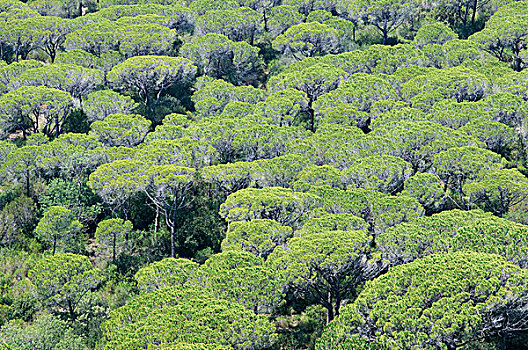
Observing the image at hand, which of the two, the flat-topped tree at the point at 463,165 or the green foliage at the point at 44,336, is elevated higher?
the flat-topped tree at the point at 463,165

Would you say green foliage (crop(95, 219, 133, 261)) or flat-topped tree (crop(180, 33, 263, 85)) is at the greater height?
flat-topped tree (crop(180, 33, 263, 85))

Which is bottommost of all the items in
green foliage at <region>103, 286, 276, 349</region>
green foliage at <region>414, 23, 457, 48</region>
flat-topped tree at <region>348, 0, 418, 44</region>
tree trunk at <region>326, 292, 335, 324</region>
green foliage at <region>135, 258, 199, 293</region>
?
tree trunk at <region>326, 292, 335, 324</region>

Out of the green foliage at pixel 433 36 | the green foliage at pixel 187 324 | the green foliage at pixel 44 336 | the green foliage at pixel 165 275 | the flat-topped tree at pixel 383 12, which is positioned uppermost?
the flat-topped tree at pixel 383 12

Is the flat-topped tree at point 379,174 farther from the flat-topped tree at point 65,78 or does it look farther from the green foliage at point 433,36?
the green foliage at point 433,36

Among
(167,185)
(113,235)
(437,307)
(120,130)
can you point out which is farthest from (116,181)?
(437,307)

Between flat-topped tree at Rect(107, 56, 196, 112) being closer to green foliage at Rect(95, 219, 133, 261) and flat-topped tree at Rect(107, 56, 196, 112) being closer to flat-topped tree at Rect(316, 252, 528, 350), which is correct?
green foliage at Rect(95, 219, 133, 261)

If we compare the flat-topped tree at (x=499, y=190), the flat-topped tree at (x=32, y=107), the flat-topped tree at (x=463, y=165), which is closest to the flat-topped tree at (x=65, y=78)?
the flat-topped tree at (x=32, y=107)

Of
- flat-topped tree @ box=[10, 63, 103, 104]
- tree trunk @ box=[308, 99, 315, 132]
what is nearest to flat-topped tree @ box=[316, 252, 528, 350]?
tree trunk @ box=[308, 99, 315, 132]

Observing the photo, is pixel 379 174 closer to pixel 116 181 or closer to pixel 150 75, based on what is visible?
pixel 116 181
